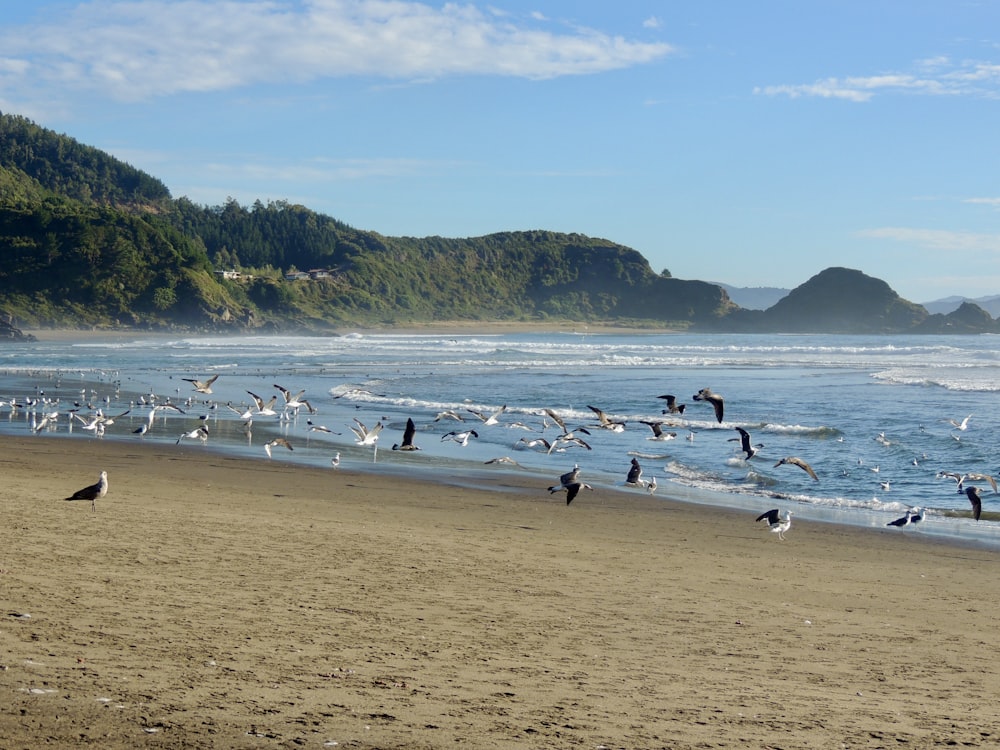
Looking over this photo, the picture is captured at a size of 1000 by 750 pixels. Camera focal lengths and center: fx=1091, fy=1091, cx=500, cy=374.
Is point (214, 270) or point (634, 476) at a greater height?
point (214, 270)

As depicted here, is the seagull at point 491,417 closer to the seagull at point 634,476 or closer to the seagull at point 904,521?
the seagull at point 634,476

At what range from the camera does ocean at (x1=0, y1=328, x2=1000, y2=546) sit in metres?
17.0

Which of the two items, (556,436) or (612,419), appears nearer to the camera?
(612,419)

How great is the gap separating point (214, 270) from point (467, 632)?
13676 centimetres

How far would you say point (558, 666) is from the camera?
257 inches

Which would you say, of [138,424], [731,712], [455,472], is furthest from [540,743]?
[138,424]

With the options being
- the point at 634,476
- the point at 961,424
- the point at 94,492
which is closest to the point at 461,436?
the point at 634,476

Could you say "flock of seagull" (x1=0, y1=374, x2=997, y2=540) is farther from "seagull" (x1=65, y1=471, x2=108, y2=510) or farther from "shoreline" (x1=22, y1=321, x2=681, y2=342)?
"shoreline" (x1=22, y1=321, x2=681, y2=342)

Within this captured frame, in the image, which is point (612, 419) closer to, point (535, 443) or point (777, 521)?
point (535, 443)

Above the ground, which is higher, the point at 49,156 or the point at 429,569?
the point at 49,156

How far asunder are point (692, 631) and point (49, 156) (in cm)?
18062

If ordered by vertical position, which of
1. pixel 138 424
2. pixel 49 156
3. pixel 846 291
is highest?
pixel 49 156

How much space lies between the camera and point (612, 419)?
22531 millimetres

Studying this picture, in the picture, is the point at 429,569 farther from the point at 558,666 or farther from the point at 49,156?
the point at 49,156
